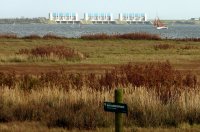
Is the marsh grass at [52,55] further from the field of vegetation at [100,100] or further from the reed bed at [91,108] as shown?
the reed bed at [91,108]

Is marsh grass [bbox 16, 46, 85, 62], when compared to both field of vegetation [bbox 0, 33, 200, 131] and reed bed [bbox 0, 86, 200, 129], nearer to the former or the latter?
field of vegetation [bbox 0, 33, 200, 131]

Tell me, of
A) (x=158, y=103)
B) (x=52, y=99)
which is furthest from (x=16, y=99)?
(x=158, y=103)

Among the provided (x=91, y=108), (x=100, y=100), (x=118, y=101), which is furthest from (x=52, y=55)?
(x=118, y=101)

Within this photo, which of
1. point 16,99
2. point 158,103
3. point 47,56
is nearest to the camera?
point 158,103

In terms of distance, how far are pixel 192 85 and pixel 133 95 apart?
2.81 metres

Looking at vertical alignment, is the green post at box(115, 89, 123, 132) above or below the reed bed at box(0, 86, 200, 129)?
above

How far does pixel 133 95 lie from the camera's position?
13367mm

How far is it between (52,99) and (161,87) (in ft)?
9.88

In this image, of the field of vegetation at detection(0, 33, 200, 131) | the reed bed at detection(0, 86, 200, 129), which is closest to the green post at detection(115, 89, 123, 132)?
the field of vegetation at detection(0, 33, 200, 131)

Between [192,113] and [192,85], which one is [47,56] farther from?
[192,113]

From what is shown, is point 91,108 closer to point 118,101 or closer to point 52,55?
point 118,101

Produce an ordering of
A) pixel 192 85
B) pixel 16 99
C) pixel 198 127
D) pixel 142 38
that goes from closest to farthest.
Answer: pixel 198 127, pixel 16 99, pixel 192 85, pixel 142 38

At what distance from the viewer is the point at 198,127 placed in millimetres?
12156

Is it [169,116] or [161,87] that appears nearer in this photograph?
[169,116]
